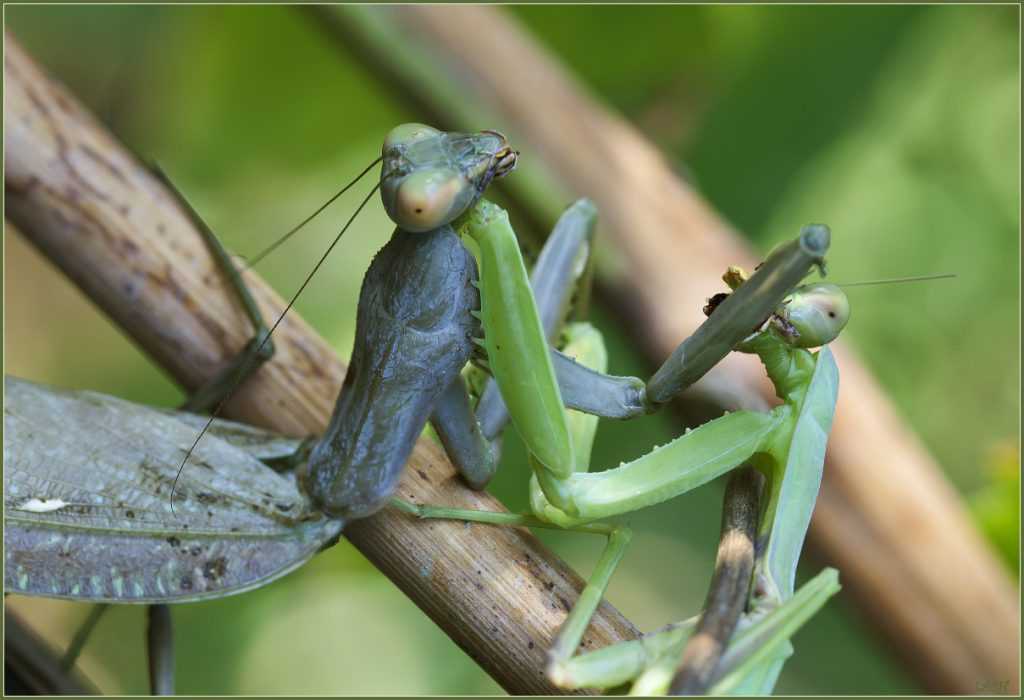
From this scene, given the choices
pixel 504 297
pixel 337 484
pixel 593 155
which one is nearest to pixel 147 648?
pixel 337 484

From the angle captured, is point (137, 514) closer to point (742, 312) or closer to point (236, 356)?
point (236, 356)

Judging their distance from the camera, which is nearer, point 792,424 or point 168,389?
point 792,424

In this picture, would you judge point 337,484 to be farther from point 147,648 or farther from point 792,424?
point 792,424

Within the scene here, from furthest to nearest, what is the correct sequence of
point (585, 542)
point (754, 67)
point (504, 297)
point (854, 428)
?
point (754, 67) → point (585, 542) → point (854, 428) → point (504, 297)

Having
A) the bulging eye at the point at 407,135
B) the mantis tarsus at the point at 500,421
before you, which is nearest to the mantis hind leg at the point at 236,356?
the mantis tarsus at the point at 500,421

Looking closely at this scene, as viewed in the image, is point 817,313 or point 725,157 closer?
point 817,313

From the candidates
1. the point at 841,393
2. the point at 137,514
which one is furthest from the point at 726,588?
the point at 841,393

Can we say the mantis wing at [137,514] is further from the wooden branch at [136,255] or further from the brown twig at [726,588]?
the brown twig at [726,588]
